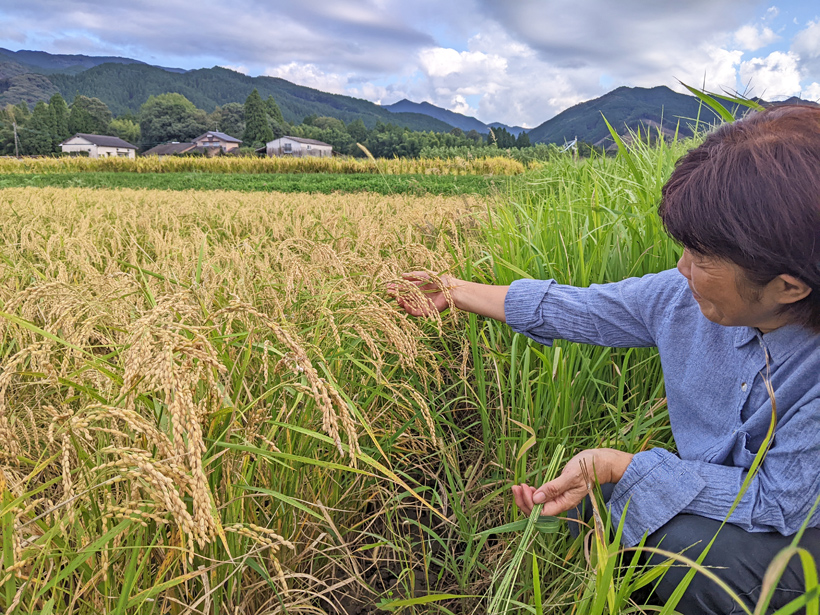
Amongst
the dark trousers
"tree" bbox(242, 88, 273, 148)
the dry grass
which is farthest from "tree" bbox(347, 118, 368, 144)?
the dark trousers

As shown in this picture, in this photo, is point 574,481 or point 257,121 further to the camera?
point 257,121

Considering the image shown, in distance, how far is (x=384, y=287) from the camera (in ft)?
5.41

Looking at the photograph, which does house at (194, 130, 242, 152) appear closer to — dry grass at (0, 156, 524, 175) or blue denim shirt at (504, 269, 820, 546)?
dry grass at (0, 156, 524, 175)

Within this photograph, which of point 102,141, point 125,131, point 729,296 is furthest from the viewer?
point 125,131

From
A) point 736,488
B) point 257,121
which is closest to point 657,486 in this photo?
point 736,488

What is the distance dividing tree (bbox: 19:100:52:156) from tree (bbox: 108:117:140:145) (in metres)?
12.4

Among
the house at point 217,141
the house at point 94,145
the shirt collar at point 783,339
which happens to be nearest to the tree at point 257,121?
the house at point 217,141

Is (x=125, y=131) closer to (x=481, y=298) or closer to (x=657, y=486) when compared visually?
(x=481, y=298)

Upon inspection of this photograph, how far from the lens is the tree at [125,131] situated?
91688mm

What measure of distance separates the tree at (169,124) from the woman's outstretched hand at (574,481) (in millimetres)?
99581

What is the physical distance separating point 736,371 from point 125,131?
111m

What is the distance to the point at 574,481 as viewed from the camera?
1.23 meters

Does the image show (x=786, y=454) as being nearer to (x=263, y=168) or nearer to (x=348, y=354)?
(x=348, y=354)

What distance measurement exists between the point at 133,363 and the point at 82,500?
0.52 meters
